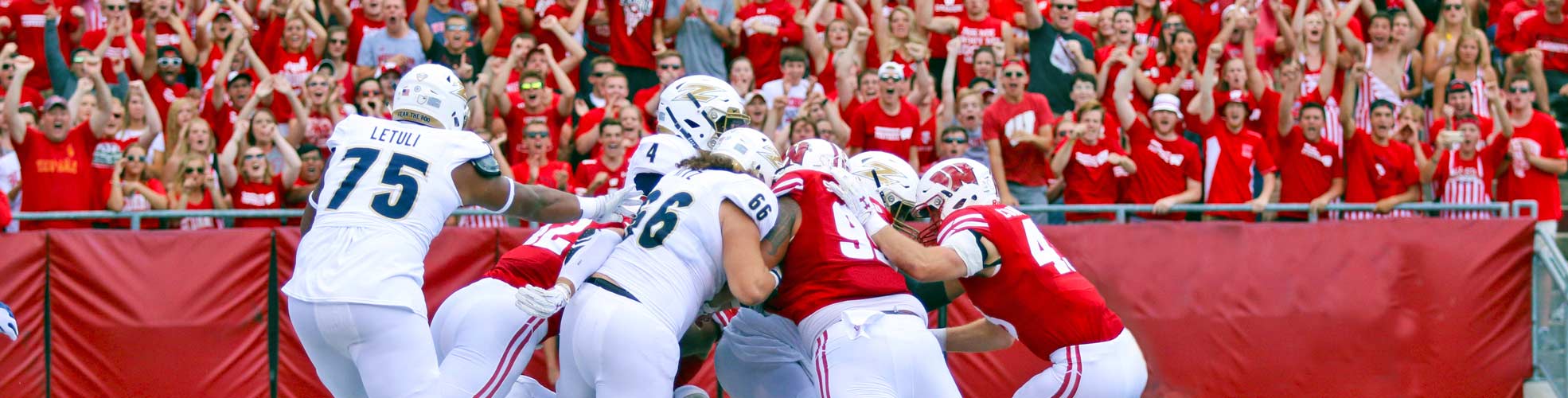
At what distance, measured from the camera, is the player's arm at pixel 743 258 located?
19.9 ft

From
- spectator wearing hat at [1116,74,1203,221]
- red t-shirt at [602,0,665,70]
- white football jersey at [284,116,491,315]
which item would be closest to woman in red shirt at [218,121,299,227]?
red t-shirt at [602,0,665,70]

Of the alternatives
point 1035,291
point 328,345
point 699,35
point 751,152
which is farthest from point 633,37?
point 1035,291

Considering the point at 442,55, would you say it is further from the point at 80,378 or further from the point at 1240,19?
the point at 1240,19

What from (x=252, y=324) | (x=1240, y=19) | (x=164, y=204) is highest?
(x=1240, y=19)

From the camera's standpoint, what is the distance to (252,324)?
408 inches

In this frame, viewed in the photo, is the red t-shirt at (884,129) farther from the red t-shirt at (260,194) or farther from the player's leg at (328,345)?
the player's leg at (328,345)

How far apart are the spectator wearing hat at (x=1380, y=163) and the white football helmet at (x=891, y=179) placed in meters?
5.51

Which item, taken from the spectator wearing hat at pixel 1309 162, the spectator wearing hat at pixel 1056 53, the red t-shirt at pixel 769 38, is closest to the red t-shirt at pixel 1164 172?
the spectator wearing hat at pixel 1309 162

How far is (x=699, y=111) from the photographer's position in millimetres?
7238

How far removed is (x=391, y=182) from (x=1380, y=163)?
7.94m

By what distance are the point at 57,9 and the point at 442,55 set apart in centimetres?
356

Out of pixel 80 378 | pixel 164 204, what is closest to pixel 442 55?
pixel 164 204

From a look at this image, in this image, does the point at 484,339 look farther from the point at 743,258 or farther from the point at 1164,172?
the point at 1164,172

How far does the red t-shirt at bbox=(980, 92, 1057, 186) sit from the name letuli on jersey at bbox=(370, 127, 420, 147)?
6.05 metres
